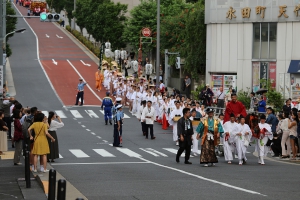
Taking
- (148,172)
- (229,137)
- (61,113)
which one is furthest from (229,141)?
(61,113)

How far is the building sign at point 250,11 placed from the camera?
48822 millimetres

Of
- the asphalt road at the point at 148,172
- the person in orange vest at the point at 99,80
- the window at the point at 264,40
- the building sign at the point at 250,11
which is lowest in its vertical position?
the asphalt road at the point at 148,172

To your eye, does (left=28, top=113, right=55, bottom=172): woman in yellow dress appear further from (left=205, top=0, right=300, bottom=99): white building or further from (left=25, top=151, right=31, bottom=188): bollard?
(left=205, top=0, right=300, bottom=99): white building

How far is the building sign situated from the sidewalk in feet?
92.2

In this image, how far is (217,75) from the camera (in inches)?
1939

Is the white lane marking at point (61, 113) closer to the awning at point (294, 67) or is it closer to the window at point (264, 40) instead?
the window at point (264, 40)

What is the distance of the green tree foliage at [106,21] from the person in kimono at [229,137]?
60.2 m

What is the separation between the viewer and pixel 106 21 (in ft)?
286

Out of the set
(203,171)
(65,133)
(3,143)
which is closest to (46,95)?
(65,133)

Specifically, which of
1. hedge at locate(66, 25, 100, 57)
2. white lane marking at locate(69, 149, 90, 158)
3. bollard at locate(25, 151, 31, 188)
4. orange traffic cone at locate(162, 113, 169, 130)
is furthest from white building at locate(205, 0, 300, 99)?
hedge at locate(66, 25, 100, 57)

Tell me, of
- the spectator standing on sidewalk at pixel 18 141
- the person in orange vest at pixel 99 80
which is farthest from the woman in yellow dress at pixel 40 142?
the person in orange vest at pixel 99 80

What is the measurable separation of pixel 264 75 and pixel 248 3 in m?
4.49

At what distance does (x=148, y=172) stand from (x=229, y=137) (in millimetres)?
4532

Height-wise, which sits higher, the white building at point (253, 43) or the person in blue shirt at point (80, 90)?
the white building at point (253, 43)
